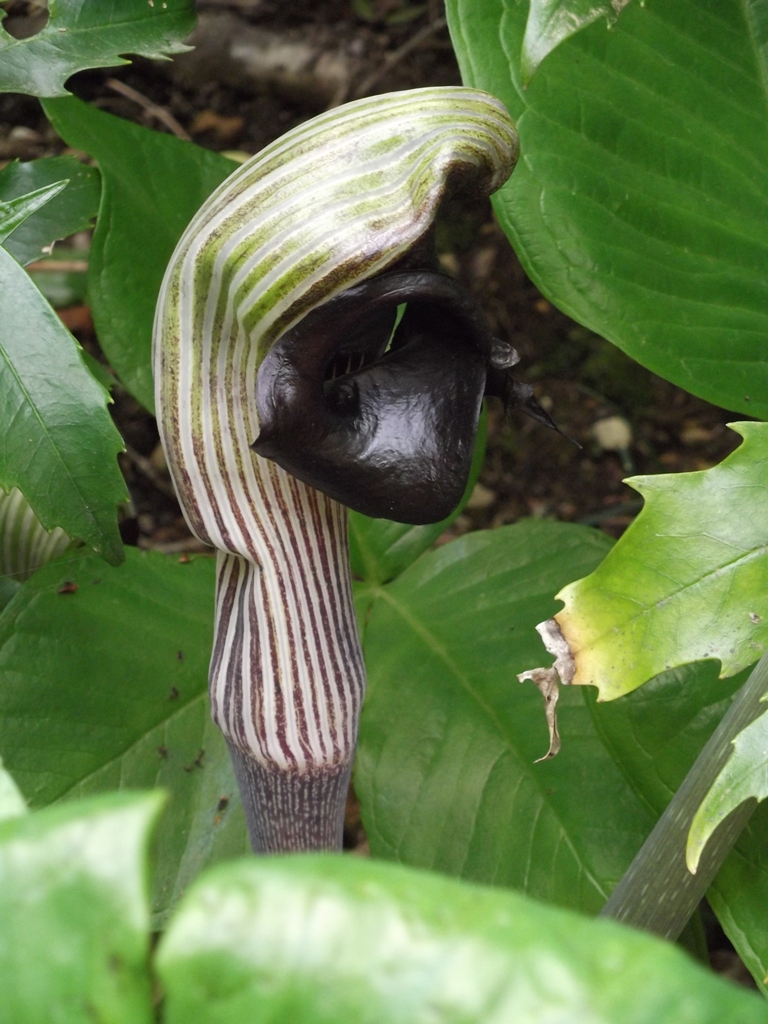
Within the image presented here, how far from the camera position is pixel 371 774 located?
95 cm

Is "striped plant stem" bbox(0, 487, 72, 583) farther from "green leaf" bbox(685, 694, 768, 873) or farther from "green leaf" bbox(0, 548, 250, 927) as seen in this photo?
"green leaf" bbox(685, 694, 768, 873)

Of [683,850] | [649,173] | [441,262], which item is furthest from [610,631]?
[441,262]

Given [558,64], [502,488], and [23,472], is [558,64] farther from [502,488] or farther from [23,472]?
[502,488]

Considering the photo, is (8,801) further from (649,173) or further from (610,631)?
(649,173)

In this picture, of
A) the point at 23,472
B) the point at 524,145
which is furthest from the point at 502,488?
the point at 23,472

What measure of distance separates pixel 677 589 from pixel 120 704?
540 mm

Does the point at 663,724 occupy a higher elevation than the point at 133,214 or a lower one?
lower

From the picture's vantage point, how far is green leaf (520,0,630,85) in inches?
21.5


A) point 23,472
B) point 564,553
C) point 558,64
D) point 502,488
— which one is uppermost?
point 558,64

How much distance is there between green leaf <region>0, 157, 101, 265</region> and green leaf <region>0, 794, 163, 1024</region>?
67cm

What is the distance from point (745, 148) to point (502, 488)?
2.46ft

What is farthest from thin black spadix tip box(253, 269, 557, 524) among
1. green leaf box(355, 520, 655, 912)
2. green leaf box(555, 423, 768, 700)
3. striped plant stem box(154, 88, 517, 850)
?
green leaf box(355, 520, 655, 912)

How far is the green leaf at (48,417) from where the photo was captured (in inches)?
26.0

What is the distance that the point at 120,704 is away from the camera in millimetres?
935
